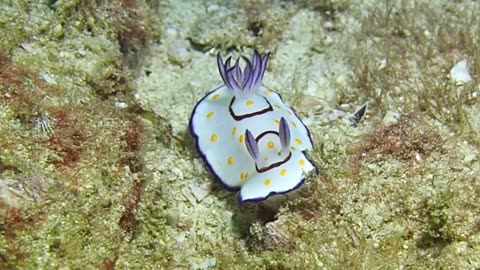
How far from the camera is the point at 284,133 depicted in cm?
314

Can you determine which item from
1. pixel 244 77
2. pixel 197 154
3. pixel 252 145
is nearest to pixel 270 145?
pixel 252 145

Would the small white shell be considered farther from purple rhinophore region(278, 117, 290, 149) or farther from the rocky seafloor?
purple rhinophore region(278, 117, 290, 149)

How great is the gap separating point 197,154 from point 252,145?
773 millimetres

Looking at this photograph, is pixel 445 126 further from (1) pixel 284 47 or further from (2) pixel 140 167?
(2) pixel 140 167

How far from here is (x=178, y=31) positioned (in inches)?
199

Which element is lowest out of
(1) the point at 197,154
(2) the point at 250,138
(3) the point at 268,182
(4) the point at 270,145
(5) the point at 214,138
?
(1) the point at 197,154

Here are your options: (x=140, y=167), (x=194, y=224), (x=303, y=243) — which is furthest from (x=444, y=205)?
(x=140, y=167)

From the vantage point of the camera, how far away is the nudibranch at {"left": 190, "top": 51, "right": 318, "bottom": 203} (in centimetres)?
320

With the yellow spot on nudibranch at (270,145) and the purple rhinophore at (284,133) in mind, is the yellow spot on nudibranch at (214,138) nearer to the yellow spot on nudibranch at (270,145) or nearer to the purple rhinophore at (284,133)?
the yellow spot on nudibranch at (270,145)

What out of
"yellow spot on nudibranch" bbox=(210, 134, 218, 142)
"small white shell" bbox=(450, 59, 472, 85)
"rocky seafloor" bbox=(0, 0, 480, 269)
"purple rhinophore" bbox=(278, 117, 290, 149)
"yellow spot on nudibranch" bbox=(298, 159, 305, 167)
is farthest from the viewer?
"small white shell" bbox=(450, 59, 472, 85)

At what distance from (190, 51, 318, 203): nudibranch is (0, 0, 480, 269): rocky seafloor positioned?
14 centimetres

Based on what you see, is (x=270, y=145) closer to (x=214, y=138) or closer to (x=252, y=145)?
(x=252, y=145)

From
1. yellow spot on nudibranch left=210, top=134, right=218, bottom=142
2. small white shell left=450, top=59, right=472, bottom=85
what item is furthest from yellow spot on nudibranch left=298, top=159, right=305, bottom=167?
small white shell left=450, top=59, right=472, bottom=85

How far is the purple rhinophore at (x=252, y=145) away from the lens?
3.18 meters
